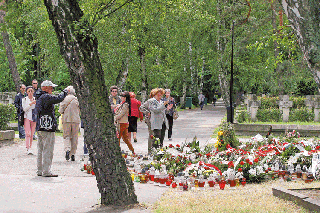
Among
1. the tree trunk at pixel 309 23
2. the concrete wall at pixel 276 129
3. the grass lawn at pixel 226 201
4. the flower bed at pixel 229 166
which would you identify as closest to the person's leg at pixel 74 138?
the flower bed at pixel 229 166

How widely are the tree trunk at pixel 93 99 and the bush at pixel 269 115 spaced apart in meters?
16.4

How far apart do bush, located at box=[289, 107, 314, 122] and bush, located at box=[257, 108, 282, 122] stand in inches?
28.5

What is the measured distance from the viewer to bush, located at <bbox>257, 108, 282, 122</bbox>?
2230 centimetres

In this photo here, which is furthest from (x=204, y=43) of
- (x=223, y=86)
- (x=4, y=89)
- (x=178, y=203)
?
(x=178, y=203)

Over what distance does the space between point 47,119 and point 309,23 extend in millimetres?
5812

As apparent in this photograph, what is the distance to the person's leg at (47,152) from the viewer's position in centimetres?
941

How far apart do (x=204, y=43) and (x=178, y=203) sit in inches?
1394

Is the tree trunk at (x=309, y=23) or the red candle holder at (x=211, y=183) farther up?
the tree trunk at (x=309, y=23)

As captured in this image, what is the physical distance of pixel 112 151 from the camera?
6719 mm

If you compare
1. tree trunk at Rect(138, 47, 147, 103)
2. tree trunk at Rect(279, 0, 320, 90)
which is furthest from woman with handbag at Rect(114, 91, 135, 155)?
tree trunk at Rect(138, 47, 147, 103)

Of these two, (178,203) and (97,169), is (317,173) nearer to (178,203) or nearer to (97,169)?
(178,203)

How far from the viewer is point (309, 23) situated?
5590mm

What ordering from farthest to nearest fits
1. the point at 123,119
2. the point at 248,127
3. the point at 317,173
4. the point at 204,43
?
the point at 204,43
the point at 248,127
the point at 123,119
the point at 317,173

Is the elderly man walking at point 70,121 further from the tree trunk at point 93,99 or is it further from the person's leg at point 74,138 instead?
the tree trunk at point 93,99
